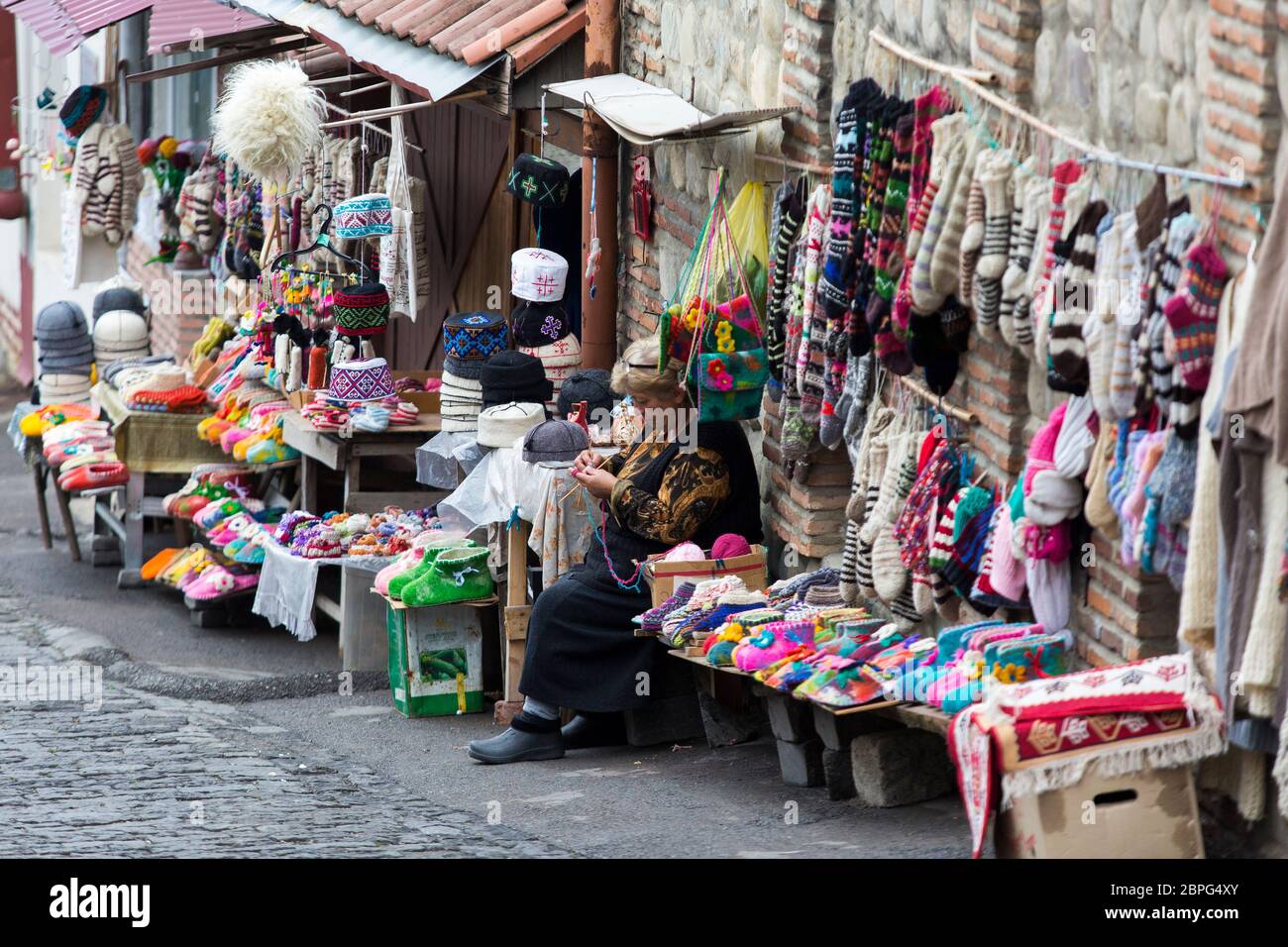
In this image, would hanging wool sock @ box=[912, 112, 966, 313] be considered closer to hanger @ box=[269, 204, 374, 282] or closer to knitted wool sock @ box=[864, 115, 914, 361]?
knitted wool sock @ box=[864, 115, 914, 361]

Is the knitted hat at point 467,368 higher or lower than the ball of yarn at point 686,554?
higher

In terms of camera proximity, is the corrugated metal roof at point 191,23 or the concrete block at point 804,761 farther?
the corrugated metal roof at point 191,23

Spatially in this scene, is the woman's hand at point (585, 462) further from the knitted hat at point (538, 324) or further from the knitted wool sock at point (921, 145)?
the knitted wool sock at point (921, 145)

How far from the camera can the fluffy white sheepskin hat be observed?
35.4 feet

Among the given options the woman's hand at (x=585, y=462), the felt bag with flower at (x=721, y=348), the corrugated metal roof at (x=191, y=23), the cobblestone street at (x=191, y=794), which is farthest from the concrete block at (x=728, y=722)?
the corrugated metal roof at (x=191, y=23)

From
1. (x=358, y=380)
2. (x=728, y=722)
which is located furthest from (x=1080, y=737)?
(x=358, y=380)

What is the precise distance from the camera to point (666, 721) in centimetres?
800

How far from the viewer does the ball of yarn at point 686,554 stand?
25.0 ft

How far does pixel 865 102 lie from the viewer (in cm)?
696

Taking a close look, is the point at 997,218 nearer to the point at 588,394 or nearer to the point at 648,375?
the point at 648,375

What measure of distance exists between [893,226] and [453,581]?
292cm

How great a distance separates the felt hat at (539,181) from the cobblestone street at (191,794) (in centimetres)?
279

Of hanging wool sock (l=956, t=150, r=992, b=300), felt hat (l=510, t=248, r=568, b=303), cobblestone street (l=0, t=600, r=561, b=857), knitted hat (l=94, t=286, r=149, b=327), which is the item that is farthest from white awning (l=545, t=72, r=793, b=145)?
knitted hat (l=94, t=286, r=149, b=327)

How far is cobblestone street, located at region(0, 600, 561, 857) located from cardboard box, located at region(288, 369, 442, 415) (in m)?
1.91
